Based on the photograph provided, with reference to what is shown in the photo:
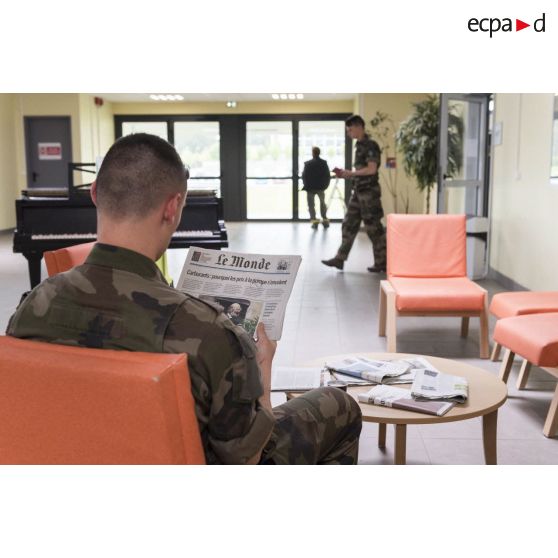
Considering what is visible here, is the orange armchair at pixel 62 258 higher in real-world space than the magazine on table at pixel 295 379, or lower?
higher

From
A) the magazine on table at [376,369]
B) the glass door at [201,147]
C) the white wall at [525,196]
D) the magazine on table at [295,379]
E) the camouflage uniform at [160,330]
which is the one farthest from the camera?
the glass door at [201,147]

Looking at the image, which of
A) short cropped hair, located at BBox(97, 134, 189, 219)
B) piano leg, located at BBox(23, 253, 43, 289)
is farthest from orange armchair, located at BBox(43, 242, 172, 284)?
piano leg, located at BBox(23, 253, 43, 289)

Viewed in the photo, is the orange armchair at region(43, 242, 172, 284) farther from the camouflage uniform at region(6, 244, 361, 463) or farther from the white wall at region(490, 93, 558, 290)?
the white wall at region(490, 93, 558, 290)

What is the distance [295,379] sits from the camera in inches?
103

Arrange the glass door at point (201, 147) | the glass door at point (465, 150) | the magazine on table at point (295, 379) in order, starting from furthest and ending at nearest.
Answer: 1. the glass door at point (201, 147)
2. the glass door at point (465, 150)
3. the magazine on table at point (295, 379)

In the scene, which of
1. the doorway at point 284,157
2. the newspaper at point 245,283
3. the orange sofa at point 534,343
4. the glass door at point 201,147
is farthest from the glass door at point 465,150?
the glass door at point 201,147

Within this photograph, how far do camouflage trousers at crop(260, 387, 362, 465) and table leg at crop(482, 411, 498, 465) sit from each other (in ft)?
2.55

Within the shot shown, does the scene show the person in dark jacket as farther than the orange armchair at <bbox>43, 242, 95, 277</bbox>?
Yes

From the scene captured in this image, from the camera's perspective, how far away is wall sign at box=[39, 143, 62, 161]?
13539 mm

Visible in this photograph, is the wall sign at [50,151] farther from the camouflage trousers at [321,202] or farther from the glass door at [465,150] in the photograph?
the glass door at [465,150]

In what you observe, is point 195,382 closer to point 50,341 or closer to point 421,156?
point 50,341

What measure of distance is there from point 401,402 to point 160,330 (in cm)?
124

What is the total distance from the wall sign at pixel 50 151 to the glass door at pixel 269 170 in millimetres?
4233

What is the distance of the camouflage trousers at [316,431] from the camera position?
173cm
